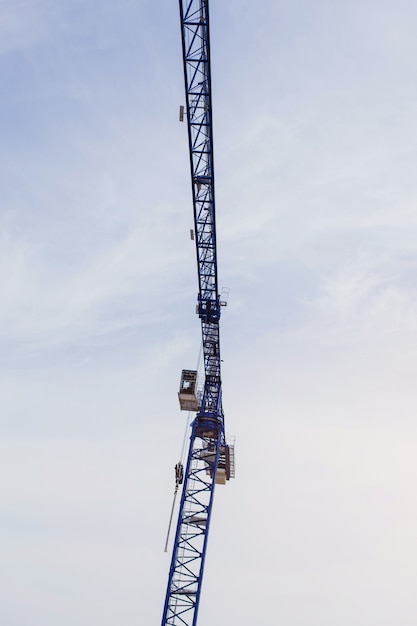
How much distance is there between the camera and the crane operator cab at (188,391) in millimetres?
39250

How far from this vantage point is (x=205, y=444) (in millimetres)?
42125

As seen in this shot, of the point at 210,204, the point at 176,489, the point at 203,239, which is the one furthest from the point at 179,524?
the point at 210,204

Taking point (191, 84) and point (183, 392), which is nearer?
point (191, 84)

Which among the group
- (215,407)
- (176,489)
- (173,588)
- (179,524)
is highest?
(215,407)

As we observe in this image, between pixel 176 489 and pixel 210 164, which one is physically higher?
pixel 210 164

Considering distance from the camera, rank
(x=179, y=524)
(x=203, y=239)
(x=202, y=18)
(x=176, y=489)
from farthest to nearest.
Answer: (x=176, y=489), (x=179, y=524), (x=203, y=239), (x=202, y=18)

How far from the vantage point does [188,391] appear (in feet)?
129

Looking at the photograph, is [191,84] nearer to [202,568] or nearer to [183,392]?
[183,392]

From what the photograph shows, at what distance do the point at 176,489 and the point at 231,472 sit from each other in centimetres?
555

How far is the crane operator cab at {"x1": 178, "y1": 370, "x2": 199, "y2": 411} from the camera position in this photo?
39250 mm

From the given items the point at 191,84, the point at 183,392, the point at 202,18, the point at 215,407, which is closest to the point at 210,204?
the point at 191,84

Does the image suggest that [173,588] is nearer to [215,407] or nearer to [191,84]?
[215,407]

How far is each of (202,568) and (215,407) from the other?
12.4 metres

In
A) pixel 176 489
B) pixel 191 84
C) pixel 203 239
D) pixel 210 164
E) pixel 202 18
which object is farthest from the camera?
pixel 176 489
